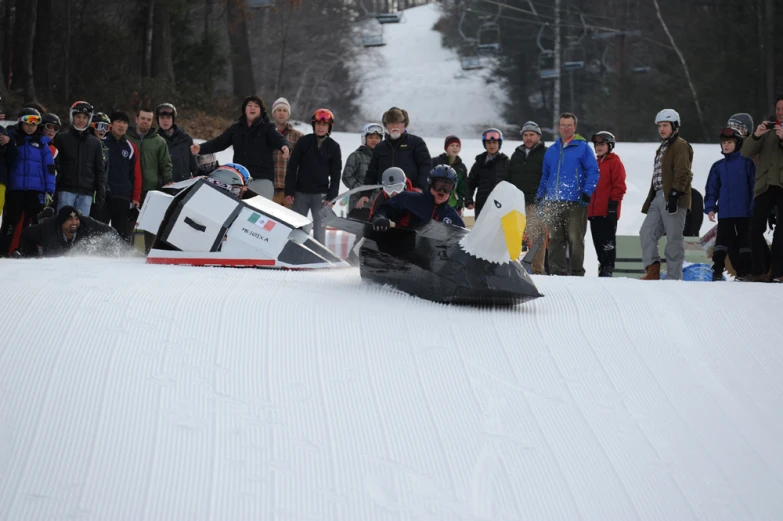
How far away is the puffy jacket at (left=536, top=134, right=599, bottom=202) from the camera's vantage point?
8508 mm

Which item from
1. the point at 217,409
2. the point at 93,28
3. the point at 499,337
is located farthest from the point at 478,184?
the point at 93,28

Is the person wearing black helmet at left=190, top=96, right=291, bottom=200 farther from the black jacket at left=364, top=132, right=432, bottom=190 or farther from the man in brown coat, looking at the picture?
the man in brown coat

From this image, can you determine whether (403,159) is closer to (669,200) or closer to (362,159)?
(362,159)

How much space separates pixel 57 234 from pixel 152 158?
138 centimetres

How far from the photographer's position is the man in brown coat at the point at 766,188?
7867 millimetres

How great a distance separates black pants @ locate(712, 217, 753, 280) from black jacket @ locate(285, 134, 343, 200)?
11.3 ft

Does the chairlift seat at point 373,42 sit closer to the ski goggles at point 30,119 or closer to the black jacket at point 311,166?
the black jacket at point 311,166

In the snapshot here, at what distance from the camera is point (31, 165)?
8523 millimetres

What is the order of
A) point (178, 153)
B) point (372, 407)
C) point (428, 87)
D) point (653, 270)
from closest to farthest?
point (372, 407)
point (653, 270)
point (178, 153)
point (428, 87)

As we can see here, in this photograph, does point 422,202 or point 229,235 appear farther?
point 229,235

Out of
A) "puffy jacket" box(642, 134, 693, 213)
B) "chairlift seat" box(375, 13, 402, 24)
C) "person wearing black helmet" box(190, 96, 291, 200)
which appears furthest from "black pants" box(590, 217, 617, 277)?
"chairlift seat" box(375, 13, 402, 24)

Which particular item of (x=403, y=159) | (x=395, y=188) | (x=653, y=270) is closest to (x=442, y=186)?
(x=395, y=188)

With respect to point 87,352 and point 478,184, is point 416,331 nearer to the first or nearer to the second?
point 87,352

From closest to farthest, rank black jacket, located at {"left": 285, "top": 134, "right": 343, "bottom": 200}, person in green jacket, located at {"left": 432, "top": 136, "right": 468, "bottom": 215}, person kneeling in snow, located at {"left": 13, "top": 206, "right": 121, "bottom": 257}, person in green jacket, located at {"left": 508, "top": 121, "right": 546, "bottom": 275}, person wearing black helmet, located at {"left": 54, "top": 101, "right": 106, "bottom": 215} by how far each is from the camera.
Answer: person kneeling in snow, located at {"left": 13, "top": 206, "right": 121, "bottom": 257}
person wearing black helmet, located at {"left": 54, "top": 101, "right": 106, "bottom": 215}
black jacket, located at {"left": 285, "top": 134, "right": 343, "bottom": 200}
person in green jacket, located at {"left": 508, "top": 121, "right": 546, "bottom": 275}
person in green jacket, located at {"left": 432, "top": 136, "right": 468, "bottom": 215}
